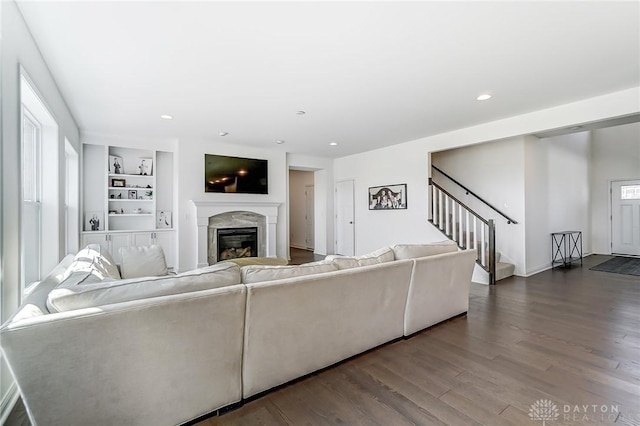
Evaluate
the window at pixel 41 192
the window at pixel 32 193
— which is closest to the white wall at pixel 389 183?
the window at pixel 41 192

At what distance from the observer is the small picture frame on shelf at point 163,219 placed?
5.84 metres

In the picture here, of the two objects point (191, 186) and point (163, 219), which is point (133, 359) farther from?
point (163, 219)

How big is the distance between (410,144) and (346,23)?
425 centimetres

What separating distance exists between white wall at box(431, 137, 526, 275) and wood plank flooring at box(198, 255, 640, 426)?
6.85 ft

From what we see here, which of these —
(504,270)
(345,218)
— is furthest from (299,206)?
(504,270)

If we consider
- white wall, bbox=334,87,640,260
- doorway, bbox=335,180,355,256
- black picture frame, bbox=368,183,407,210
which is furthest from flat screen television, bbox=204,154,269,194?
black picture frame, bbox=368,183,407,210

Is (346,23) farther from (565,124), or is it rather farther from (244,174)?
(244,174)

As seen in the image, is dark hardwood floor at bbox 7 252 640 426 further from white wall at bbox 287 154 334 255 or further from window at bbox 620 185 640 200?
window at bbox 620 185 640 200

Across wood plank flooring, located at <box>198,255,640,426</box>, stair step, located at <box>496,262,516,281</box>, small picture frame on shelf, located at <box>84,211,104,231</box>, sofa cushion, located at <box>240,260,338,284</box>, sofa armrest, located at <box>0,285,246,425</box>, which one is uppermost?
small picture frame on shelf, located at <box>84,211,104,231</box>

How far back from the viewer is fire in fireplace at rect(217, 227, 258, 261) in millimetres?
6147

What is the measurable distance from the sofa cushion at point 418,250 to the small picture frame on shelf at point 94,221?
5.32 meters

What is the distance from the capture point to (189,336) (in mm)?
1534

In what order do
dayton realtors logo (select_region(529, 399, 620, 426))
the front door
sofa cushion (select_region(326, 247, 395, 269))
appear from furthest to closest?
the front door
sofa cushion (select_region(326, 247, 395, 269))
dayton realtors logo (select_region(529, 399, 620, 426))

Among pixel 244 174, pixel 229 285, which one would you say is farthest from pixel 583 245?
pixel 229 285
